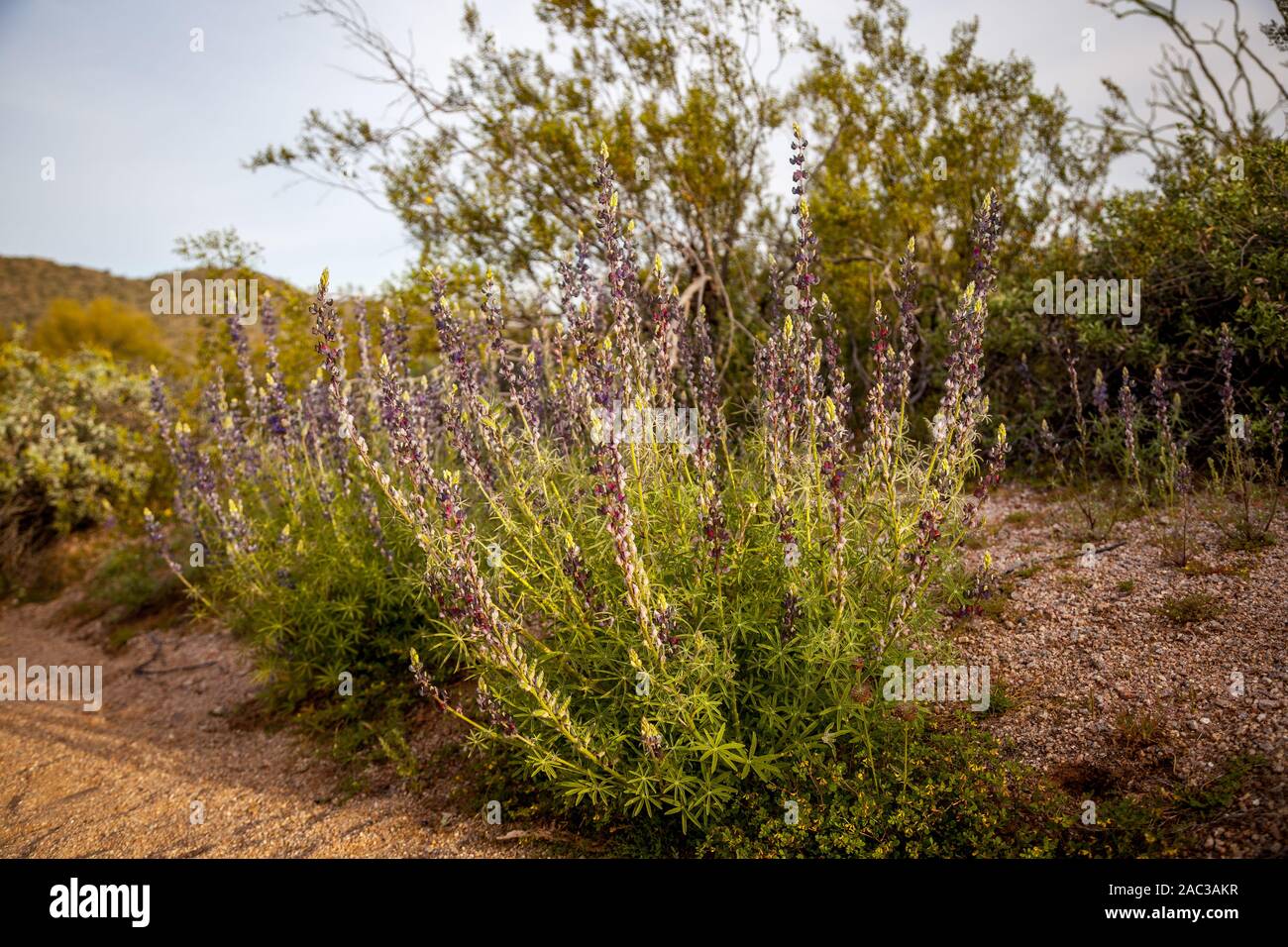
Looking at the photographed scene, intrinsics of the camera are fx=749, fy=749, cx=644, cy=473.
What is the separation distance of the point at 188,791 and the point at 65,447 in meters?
11.5

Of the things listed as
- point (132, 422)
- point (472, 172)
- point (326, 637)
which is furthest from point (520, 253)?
point (132, 422)

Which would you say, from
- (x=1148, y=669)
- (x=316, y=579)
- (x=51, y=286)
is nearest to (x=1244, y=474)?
(x=1148, y=669)

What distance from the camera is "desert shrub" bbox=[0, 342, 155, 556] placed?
44.9 ft

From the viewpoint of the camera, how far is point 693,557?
3.90 m

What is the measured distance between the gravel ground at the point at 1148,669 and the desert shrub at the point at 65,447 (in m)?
14.8

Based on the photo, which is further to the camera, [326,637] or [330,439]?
[330,439]

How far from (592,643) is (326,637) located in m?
3.11

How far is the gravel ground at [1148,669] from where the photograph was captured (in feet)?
11.3

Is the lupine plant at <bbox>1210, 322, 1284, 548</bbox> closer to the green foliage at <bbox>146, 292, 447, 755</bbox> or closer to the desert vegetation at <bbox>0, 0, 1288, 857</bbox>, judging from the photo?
the desert vegetation at <bbox>0, 0, 1288, 857</bbox>

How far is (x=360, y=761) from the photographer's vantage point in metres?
5.45

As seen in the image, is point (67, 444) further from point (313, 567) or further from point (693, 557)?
point (693, 557)
